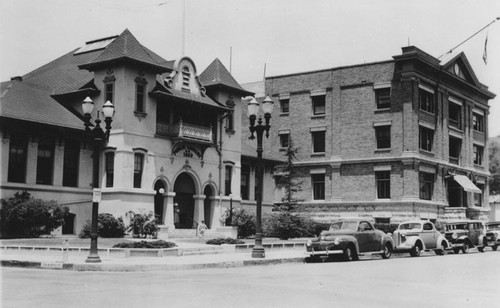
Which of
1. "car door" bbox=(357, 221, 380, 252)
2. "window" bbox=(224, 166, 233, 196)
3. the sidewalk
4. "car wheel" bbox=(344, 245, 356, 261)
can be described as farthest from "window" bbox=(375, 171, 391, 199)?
the sidewalk

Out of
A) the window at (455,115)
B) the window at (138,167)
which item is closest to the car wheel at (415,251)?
the window at (138,167)

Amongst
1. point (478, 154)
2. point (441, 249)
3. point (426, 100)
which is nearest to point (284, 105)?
point (426, 100)

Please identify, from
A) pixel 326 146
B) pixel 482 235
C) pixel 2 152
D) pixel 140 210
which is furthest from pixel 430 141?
pixel 2 152

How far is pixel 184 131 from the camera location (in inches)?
1454

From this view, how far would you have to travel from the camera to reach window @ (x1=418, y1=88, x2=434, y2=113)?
4903cm

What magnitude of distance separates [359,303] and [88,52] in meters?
34.7

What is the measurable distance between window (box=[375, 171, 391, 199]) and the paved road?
97.3 feet

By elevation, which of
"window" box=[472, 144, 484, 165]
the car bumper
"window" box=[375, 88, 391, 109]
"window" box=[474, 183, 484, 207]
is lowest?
the car bumper

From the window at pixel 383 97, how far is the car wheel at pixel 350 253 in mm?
26122

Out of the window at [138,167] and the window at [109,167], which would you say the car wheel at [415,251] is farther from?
the window at [109,167]

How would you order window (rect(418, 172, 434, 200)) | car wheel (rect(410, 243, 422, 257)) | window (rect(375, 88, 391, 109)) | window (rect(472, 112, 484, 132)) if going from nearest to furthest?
car wheel (rect(410, 243, 422, 257))
window (rect(418, 172, 434, 200))
window (rect(375, 88, 391, 109))
window (rect(472, 112, 484, 132))

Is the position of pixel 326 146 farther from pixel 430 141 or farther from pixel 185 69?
pixel 185 69

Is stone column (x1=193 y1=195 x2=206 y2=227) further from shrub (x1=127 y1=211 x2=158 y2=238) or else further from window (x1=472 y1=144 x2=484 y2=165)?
window (x1=472 y1=144 x2=484 y2=165)

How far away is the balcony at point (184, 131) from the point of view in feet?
120
